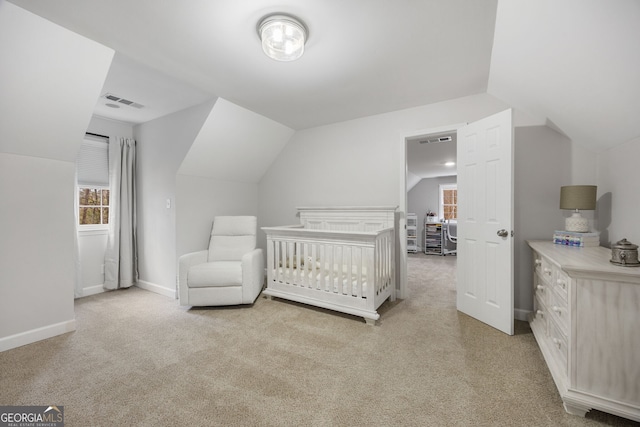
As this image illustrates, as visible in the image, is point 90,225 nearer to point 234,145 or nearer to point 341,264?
point 234,145

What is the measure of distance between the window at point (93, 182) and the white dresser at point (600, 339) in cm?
476

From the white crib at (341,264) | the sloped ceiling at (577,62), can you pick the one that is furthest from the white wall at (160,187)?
the sloped ceiling at (577,62)

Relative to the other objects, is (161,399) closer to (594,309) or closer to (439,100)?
(594,309)

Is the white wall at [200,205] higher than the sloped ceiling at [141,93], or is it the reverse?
the sloped ceiling at [141,93]

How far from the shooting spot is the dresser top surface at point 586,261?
1263 mm

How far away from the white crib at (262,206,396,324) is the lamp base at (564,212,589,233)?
1.46m

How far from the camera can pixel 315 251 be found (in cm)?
276

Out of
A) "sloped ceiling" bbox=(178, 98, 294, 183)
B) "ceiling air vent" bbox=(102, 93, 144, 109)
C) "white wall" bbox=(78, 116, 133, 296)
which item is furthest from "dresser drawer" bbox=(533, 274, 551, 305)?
"white wall" bbox=(78, 116, 133, 296)

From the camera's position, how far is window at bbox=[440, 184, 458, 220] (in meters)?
7.05

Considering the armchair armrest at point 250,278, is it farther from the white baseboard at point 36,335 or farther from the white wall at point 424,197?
the white wall at point 424,197

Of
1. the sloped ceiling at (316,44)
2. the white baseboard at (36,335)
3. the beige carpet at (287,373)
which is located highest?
the sloped ceiling at (316,44)

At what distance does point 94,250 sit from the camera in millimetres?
3395

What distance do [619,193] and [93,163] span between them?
5.37 meters

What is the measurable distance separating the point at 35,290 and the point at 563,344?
384 centimetres
